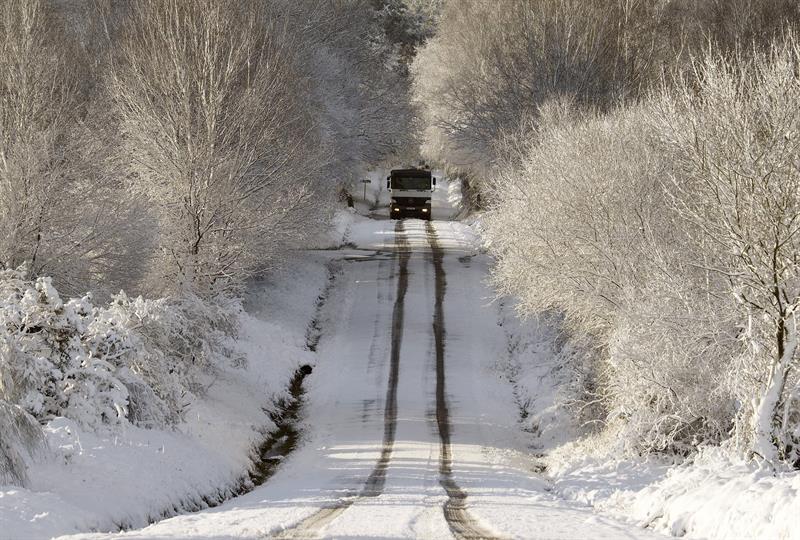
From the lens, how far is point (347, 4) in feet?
169

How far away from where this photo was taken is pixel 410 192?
208 feet

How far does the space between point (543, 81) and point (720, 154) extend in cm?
3364

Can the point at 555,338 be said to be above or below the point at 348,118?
below

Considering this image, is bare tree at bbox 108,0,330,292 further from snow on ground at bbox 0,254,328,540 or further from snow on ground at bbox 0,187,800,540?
snow on ground at bbox 0,187,800,540

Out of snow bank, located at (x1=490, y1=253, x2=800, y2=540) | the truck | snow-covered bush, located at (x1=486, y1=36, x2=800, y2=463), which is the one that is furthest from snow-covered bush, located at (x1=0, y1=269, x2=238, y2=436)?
the truck

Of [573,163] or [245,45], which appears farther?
[245,45]

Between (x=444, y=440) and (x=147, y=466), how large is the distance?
994 centimetres

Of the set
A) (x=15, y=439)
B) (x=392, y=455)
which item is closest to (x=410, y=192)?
(x=392, y=455)

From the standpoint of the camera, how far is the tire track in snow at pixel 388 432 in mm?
14977

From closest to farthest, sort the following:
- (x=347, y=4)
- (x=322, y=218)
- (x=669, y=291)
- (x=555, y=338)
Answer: (x=669, y=291) < (x=555, y=338) < (x=322, y=218) < (x=347, y=4)

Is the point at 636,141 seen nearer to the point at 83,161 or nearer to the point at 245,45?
the point at 245,45

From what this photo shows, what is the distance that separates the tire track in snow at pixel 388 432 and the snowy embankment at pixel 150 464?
3164 millimetres

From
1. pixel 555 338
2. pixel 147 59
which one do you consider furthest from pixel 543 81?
pixel 147 59

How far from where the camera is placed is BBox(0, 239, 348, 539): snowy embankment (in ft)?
50.1
